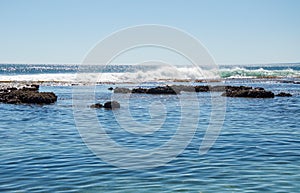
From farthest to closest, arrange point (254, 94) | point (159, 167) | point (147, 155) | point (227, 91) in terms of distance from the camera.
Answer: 1. point (227, 91)
2. point (254, 94)
3. point (147, 155)
4. point (159, 167)

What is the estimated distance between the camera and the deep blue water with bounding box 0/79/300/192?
11.2 m

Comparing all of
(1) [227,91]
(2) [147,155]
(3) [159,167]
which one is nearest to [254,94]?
(1) [227,91]

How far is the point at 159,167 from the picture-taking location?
42.8 ft

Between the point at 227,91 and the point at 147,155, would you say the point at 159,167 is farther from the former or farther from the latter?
the point at 227,91

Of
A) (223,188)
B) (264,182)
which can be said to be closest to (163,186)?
(223,188)

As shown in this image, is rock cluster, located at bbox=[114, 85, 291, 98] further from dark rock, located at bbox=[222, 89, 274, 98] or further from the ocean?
the ocean

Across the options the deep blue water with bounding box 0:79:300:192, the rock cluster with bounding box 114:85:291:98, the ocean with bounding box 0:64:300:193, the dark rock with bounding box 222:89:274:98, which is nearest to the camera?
the deep blue water with bounding box 0:79:300:192

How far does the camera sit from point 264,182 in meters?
11.4

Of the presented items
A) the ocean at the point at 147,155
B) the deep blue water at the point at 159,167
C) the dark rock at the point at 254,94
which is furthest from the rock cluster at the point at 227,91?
the deep blue water at the point at 159,167

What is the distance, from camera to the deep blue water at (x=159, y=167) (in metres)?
11.2

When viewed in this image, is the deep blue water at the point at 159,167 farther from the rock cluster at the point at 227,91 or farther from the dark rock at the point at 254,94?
the rock cluster at the point at 227,91

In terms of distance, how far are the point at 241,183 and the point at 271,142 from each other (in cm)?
618

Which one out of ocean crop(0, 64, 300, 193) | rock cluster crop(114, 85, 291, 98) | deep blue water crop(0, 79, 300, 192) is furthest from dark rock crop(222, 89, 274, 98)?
deep blue water crop(0, 79, 300, 192)

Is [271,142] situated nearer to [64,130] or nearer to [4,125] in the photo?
[64,130]
